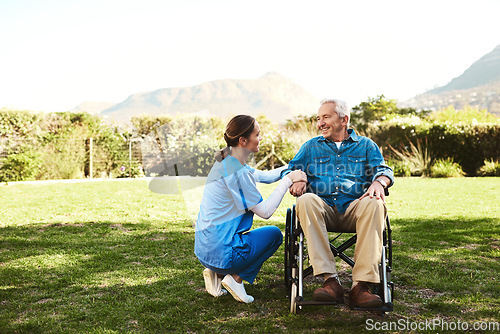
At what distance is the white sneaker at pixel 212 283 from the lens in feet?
10.3

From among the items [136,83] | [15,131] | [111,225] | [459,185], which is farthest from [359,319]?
[136,83]

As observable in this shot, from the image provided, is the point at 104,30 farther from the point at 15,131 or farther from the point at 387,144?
the point at 387,144

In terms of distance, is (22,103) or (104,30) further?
(104,30)

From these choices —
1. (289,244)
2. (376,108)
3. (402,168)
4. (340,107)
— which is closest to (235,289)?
(289,244)

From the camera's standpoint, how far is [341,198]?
10.3 feet

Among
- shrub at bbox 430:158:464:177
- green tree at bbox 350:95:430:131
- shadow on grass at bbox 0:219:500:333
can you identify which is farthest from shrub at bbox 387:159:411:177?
green tree at bbox 350:95:430:131

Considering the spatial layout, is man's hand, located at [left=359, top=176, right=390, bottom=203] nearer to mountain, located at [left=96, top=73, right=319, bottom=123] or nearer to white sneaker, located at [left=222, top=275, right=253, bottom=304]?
white sneaker, located at [left=222, top=275, right=253, bottom=304]

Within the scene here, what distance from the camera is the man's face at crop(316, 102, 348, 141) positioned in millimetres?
3270

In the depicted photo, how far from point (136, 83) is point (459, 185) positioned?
110664mm

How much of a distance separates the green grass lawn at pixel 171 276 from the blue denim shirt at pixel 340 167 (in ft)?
2.48

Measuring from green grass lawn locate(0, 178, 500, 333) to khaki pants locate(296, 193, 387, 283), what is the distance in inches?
11.6

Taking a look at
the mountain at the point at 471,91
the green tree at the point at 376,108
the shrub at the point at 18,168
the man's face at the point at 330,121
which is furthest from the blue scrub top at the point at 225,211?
the mountain at the point at 471,91

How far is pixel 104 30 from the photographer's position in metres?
52.5

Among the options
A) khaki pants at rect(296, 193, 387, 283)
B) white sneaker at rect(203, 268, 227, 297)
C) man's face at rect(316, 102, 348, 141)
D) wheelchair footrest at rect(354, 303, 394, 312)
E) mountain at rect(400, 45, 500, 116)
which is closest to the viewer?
wheelchair footrest at rect(354, 303, 394, 312)
